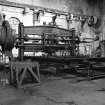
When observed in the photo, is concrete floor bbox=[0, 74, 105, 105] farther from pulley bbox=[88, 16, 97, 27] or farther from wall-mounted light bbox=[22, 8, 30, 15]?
pulley bbox=[88, 16, 97, 27]

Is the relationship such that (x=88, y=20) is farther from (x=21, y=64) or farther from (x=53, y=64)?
(x=21, y=64)

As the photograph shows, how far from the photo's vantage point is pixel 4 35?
351 centimetres

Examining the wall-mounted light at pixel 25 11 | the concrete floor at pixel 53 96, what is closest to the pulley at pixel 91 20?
the wall-mounted light at pixel 25 11

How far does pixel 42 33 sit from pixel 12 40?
95 centimetres

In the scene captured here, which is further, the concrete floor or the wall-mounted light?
the wall-mounted light

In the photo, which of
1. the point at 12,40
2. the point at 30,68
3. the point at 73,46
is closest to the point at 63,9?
the point at 73,46

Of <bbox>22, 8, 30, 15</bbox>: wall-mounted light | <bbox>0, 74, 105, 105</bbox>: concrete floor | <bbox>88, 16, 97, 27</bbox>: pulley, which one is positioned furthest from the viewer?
<bbox>88, 16, 97, 27</bbox>: pulley

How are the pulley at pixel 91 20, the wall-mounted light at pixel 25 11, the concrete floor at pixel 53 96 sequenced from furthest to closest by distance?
the pulley at pixel 91 20 < the wall-mounted light at pixel 25 11 < the concrete floor at pixel 53 96

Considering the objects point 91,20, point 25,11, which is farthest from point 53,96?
point 91,20

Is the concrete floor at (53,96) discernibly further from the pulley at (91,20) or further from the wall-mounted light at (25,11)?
the pulley at (91,20)

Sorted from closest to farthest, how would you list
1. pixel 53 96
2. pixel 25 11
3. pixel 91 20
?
pixel 53 96 < pixel 25 11 < pixel 91 20

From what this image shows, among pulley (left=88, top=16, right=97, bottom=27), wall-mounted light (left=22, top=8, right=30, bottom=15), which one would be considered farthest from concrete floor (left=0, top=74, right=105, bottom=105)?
pulley (left=88, top=16, right=97, bottom=27)

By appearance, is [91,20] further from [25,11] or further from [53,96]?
[53,96]

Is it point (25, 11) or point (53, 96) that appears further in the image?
point (25, 11)
